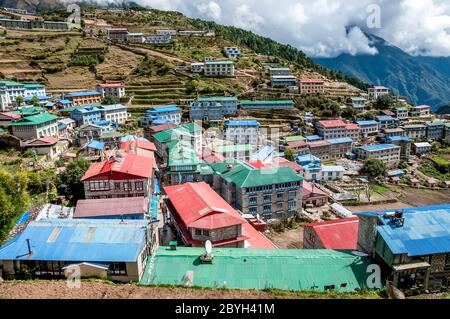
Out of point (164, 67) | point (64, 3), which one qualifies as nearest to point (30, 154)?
point (164, 67)

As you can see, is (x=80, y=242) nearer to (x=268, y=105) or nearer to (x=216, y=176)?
(x=216, y=176)

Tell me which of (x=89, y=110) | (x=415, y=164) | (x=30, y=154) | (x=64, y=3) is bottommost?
(x=415, y=164)

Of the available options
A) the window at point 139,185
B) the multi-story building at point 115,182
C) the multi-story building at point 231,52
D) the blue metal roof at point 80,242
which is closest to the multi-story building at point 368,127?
the multi-story building at point 231,52

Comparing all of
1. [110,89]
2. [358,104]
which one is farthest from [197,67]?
[358,104]

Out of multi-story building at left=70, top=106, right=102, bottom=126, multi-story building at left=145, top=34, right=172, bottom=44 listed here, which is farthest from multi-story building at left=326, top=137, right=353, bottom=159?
multi-story building at left=145, top=34, right=172, bottom=44

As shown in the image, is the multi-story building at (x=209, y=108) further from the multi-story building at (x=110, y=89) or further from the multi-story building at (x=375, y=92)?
the multi-story building at (x=375, y=92)
